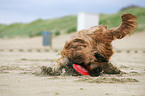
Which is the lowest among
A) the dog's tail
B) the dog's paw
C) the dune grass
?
the dog's paw

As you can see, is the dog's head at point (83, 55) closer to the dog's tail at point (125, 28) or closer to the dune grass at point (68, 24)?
the dog's tail at point (125, 28)

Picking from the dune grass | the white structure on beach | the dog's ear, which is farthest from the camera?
the dune grass

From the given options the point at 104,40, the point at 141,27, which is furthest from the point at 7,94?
the point at 141,27

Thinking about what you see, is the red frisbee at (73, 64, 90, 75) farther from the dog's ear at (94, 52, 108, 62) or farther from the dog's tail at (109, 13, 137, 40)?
the dog's tail at (109, 13, 137, 40)

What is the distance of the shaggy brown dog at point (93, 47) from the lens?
481cm

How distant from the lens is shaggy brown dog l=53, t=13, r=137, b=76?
4812 millimetres

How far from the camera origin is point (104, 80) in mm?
4645

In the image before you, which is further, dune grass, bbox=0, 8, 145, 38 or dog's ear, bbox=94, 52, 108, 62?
dune grass, bbox=0, 8, 145, 38

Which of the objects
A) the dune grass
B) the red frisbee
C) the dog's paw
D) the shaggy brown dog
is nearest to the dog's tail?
the shaggy brown dog

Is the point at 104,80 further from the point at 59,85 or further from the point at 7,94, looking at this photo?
the point at 7,94

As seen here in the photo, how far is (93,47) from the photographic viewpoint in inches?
192

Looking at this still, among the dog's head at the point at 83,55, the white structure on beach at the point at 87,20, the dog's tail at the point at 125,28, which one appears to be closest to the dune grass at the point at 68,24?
the white structure on beach at the point at 87,20

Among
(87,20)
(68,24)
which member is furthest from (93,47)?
(68,24)

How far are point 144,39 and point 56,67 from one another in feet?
61.7
